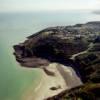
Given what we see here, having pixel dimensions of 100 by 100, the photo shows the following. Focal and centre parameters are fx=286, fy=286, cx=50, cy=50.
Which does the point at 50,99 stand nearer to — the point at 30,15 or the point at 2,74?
the point at 2,74

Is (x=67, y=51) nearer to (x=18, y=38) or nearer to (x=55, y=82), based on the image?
(x=55, y=82)

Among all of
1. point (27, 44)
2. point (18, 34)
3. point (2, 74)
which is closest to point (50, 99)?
point (2, 74)

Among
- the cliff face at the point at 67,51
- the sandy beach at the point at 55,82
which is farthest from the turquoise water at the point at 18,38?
the cliff face at the point at 67,51

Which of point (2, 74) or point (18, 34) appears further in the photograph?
point (18, 34)

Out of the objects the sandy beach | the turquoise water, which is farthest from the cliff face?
the turquoise water

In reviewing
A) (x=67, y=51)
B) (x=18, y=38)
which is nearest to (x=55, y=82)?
(x=67, y=51)

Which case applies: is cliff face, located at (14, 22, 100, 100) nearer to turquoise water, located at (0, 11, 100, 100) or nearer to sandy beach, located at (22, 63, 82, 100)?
sandy beach, located at (22, 63, 82, 100)
